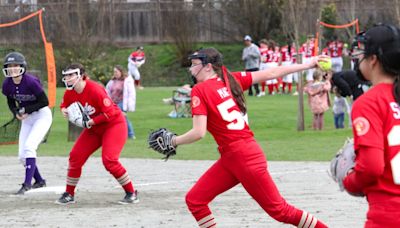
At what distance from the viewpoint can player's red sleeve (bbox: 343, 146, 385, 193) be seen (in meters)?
4.88

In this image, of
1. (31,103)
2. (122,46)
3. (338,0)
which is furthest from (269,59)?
(31,103)

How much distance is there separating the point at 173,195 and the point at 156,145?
4281mm

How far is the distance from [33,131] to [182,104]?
14248 mm

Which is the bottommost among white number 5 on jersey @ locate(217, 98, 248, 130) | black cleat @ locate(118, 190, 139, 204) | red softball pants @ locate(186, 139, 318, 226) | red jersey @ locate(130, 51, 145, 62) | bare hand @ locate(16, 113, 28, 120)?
red jersey @ locate(130, 51, 145, 62)

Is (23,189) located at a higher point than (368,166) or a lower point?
lower

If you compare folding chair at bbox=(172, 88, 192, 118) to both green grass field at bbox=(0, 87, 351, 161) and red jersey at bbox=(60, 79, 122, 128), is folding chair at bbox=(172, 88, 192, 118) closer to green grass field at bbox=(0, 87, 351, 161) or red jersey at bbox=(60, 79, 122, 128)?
green grass field at bbox=(0, 87, 351, 161)

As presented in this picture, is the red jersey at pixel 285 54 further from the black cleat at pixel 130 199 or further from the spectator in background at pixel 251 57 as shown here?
the black cleat at pixel 130 199

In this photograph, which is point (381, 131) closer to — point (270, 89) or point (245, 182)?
point (245, 182)

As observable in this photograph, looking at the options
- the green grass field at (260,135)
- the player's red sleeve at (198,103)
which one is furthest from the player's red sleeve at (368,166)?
the green grass field at (260,135)

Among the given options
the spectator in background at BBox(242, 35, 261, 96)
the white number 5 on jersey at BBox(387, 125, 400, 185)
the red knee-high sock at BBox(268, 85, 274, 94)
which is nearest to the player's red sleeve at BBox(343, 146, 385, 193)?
the white number 5 on jersey at BBox(387, 125, 400, 185)

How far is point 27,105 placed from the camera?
40.9 feet

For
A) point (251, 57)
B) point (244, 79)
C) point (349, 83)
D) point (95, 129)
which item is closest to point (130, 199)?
point (95, 129)

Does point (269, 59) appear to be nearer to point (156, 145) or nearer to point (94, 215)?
point (94, 215)

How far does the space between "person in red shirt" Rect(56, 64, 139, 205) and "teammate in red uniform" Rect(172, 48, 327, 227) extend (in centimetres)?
321
